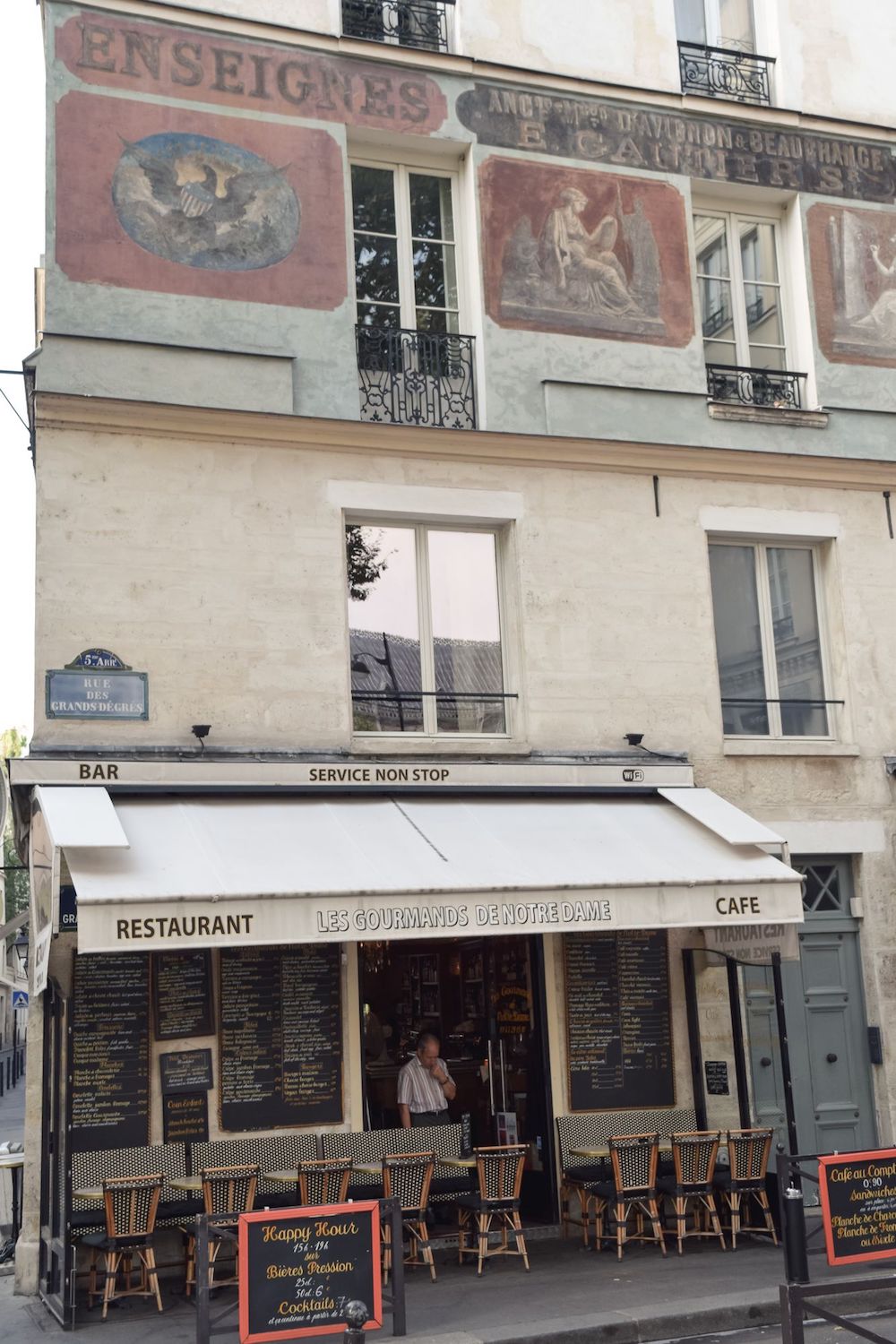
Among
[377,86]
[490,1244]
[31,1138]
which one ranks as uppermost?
[377,86]

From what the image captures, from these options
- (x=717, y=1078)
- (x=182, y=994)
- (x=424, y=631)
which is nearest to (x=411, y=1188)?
(x=182, y=994)

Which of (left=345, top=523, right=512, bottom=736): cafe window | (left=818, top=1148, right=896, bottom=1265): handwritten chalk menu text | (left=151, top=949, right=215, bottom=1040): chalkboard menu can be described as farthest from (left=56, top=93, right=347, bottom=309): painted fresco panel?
(left=818, top=1148, right=896, bottom=1265): handwritten chalk menu text

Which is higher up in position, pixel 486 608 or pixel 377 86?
pixel 377 86

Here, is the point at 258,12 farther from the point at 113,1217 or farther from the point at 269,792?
the point at 113,1217

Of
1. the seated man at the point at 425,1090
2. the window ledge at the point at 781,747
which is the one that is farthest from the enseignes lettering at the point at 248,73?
the seated man at the point at 425,1090

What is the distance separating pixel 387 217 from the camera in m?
12.6

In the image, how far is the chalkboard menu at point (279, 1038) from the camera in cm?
1037

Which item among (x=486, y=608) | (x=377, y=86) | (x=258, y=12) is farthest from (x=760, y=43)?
(x=486, y=608)

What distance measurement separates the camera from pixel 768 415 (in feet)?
42.9

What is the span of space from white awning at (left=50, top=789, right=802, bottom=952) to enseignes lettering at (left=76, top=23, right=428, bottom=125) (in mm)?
5879

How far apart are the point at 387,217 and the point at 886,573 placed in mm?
5537

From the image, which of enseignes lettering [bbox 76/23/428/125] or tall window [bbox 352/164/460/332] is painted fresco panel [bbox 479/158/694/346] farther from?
enseignes lettering [bbox 76/23/428/125]

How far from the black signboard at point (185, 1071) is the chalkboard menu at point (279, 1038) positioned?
0.12m

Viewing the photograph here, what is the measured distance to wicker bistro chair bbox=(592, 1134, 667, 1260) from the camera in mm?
10391
